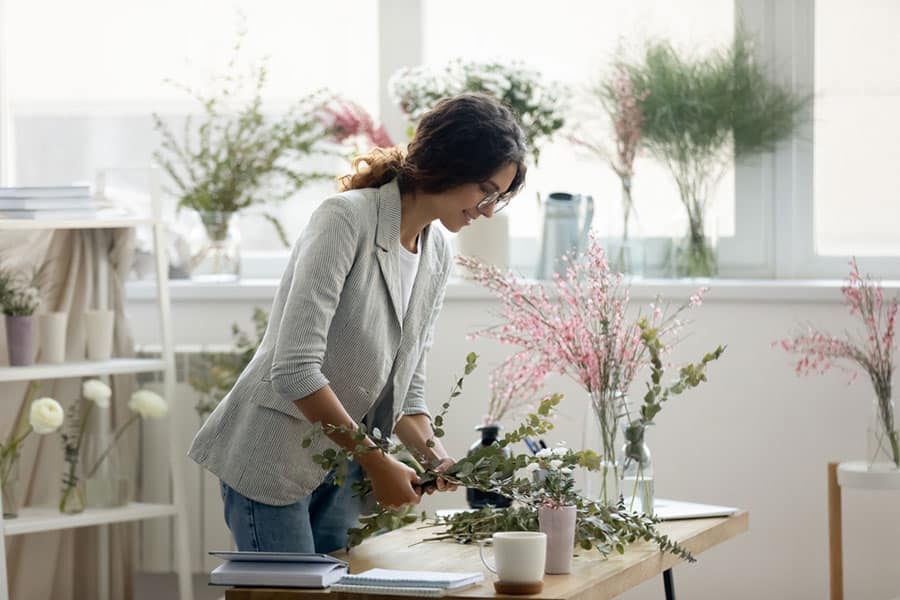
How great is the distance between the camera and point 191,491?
147 inches

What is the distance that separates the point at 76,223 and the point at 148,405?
507 millimetres

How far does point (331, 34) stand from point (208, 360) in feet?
3.51

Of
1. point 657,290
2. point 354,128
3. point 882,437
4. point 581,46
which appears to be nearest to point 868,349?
point 882,437

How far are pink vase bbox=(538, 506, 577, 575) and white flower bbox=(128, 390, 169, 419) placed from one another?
5.60 ft

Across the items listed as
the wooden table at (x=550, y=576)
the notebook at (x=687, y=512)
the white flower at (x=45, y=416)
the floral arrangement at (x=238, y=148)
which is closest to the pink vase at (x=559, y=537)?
the wooden table at (x=550, y=576)

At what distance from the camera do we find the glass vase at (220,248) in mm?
3795

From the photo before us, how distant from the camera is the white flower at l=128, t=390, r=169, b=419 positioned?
3451 millimetres

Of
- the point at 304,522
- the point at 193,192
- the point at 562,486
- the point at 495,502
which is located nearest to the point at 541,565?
the point at 562,486

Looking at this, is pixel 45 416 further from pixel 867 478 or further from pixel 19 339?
pixel 867 478

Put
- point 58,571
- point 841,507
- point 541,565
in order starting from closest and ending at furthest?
1. point 541,565
2. point 841,507
3. point 58,571

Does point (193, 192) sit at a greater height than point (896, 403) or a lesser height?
greater

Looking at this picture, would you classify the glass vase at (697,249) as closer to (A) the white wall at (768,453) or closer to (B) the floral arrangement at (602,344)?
(A) the white wall at (768,453)

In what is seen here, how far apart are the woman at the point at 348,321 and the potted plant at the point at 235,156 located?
1.50 meters

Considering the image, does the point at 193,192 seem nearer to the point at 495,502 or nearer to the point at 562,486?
the point at 495,502
